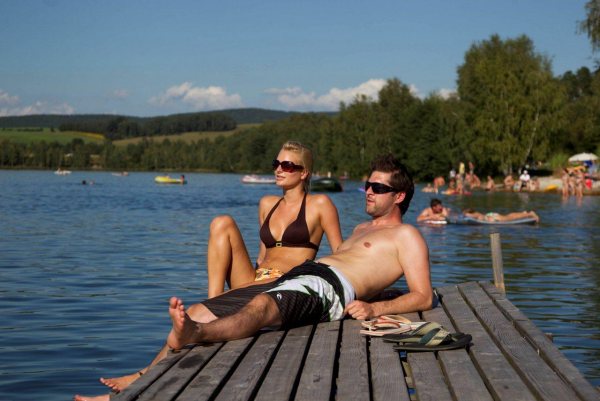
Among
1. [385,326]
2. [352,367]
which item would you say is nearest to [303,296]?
[385,326]

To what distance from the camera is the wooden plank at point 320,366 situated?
4727 millimetres

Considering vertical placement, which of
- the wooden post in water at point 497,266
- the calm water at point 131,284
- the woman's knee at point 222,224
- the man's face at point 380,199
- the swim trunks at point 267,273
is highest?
the man's face at point 380,199

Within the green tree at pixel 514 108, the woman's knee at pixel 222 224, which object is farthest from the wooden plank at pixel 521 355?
the green tree at pixel 514 108

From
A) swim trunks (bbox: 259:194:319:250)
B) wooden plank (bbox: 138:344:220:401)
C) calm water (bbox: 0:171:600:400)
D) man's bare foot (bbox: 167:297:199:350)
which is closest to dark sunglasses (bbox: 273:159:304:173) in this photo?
swim trunks (bbox: 259:194:319:250)

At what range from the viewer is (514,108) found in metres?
74.0

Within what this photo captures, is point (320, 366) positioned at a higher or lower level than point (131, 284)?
higher

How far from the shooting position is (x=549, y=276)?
1745cm

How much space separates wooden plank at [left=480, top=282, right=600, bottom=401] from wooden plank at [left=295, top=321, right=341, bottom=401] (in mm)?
1319

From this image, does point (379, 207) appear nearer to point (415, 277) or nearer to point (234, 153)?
point (415, 277)

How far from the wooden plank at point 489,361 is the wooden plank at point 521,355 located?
6cm

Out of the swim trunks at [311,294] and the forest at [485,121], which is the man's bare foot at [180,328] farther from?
the forest at [485,121]

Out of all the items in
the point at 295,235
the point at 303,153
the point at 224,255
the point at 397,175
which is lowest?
the point at 224,255

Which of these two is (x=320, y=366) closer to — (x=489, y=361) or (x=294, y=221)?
(x=489, y=361)

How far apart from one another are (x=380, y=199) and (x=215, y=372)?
2551 millimetres
